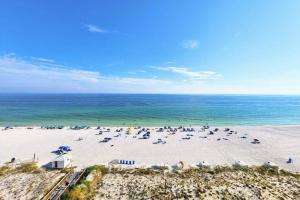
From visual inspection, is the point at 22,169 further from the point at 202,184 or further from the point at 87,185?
the point at 202,184

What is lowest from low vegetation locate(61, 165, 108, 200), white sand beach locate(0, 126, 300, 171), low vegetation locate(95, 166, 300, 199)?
white sand beach locate(0, 126, 300, 171)

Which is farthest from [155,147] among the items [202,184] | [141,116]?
[141,116]

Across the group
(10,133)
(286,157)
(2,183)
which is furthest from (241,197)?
(10,133)

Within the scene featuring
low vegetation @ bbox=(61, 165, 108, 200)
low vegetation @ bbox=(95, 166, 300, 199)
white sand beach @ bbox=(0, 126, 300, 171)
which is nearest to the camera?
low vegetation @ bbox=(61, 165, 108, 200)

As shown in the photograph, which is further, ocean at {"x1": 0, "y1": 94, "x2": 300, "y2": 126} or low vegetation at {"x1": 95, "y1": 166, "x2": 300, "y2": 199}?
ocean at {"x1": 0, "y1": 94, "x2": 300, "y2": 126}

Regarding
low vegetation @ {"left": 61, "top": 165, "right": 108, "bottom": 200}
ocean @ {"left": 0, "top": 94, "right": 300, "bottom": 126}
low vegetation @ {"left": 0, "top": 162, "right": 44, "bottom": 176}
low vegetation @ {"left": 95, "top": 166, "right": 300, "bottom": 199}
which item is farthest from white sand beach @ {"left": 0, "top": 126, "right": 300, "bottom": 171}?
ocean @ {"left": 0, "top": 94, "right": 300, "bottom": 126}

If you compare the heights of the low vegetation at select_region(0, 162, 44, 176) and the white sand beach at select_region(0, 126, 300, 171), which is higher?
the low vegetation at select_region(0, 162, 44, 176)

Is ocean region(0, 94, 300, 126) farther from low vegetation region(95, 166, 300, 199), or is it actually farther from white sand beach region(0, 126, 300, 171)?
low vegetation region(95, 166, 300, 199)

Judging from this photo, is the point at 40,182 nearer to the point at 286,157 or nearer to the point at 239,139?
the point at 286,157

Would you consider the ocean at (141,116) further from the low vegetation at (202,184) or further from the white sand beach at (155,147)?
the low vegetation at (202,184)

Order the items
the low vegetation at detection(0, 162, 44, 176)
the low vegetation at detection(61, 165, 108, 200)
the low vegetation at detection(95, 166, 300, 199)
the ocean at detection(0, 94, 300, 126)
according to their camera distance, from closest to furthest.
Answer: the low vegetation at detection(61, 165, 108, 200) → the low vegetation at detection(95, 166, 300, 199) → the low vegetation at detection(0, 162, 44, 176) → the ocean at detection(0, 94, 300, 126)
